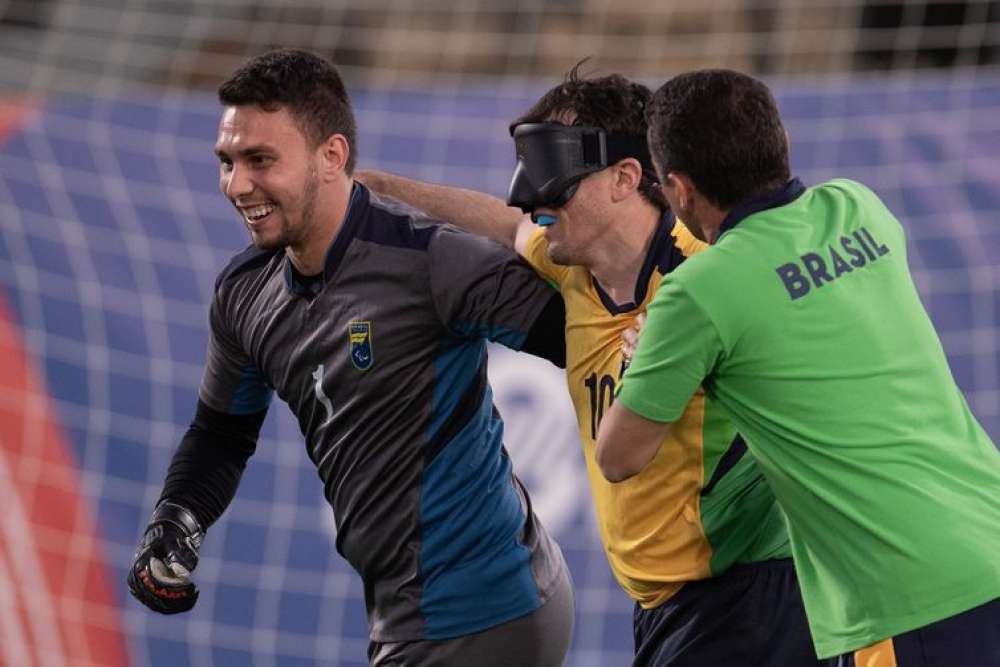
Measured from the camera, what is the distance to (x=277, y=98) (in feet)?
10.8

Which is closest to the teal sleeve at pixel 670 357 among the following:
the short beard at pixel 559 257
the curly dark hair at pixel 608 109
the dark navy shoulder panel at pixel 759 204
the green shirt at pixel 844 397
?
the green shirt at pixel 844 397

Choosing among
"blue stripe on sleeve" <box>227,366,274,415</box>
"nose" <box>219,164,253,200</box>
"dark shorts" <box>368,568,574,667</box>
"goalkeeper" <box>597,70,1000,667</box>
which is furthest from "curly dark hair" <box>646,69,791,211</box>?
"blue stripe on sleeve" <box>227,366,274,415</box>

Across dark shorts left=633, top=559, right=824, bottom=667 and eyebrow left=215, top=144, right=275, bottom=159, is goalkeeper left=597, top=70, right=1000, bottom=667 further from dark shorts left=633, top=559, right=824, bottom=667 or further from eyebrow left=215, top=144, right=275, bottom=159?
eyebrow left=215, top=144, right=275, bottom=159

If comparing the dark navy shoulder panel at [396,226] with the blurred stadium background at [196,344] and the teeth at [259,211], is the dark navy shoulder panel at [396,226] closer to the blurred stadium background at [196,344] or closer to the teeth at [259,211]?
the teeth at [259,211]

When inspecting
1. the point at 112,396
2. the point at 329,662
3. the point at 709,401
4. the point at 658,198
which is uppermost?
the point at 658,198

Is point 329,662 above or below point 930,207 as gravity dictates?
below

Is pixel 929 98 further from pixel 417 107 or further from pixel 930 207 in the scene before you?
pixel 417 107

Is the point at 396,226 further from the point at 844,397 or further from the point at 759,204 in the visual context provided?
the point at 844,397

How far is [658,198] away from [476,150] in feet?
8.31

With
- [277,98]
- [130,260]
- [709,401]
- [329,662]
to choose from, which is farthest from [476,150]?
[709,401]

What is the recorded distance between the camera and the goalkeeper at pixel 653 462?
3.10 metres

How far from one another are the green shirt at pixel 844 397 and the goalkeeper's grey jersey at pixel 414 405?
0.58 metres

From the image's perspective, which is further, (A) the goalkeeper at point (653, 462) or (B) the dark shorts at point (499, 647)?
(B) the dark shorts at point (499, 647)

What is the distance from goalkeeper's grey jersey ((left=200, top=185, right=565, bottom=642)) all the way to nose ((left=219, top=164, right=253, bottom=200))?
21 centimetres
